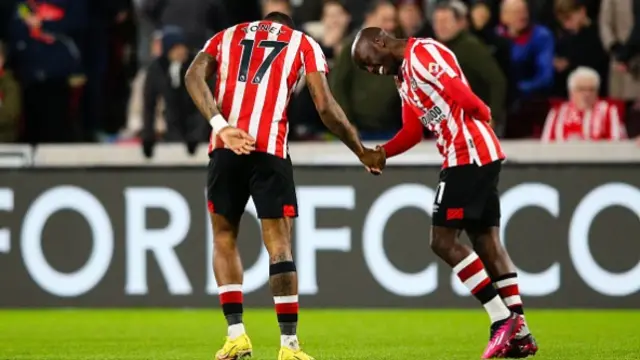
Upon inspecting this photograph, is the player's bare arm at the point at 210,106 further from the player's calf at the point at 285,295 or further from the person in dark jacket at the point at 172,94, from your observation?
the person in dark jacket at the point at 172,94

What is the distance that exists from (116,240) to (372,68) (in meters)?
4.78

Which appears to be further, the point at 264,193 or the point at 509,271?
the point at 509,271

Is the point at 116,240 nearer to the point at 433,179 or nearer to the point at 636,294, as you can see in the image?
the point at 433,179

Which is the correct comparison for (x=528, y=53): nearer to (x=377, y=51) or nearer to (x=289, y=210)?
(x=377, y=51)

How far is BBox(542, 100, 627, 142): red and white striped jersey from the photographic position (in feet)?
43.3

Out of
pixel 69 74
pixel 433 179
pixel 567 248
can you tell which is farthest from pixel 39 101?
pixel 567 248

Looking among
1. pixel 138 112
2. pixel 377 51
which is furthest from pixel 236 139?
pixel 138 112

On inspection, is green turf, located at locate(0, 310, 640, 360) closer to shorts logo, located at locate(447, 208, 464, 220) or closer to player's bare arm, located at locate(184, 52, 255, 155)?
shorts logo, located at locate(447, 208, 464, 220)

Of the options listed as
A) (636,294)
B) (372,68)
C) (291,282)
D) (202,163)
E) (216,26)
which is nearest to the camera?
(291,282)

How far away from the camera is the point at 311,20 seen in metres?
15.2

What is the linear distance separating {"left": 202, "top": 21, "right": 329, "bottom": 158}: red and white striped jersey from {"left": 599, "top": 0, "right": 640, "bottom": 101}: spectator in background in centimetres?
641

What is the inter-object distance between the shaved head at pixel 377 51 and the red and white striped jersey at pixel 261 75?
0.60 meters

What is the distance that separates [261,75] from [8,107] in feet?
22.3

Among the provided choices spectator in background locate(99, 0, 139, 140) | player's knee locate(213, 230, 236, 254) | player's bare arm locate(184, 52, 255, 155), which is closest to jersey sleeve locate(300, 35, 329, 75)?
player's bare arm locate(184, 52, 255, 155)
